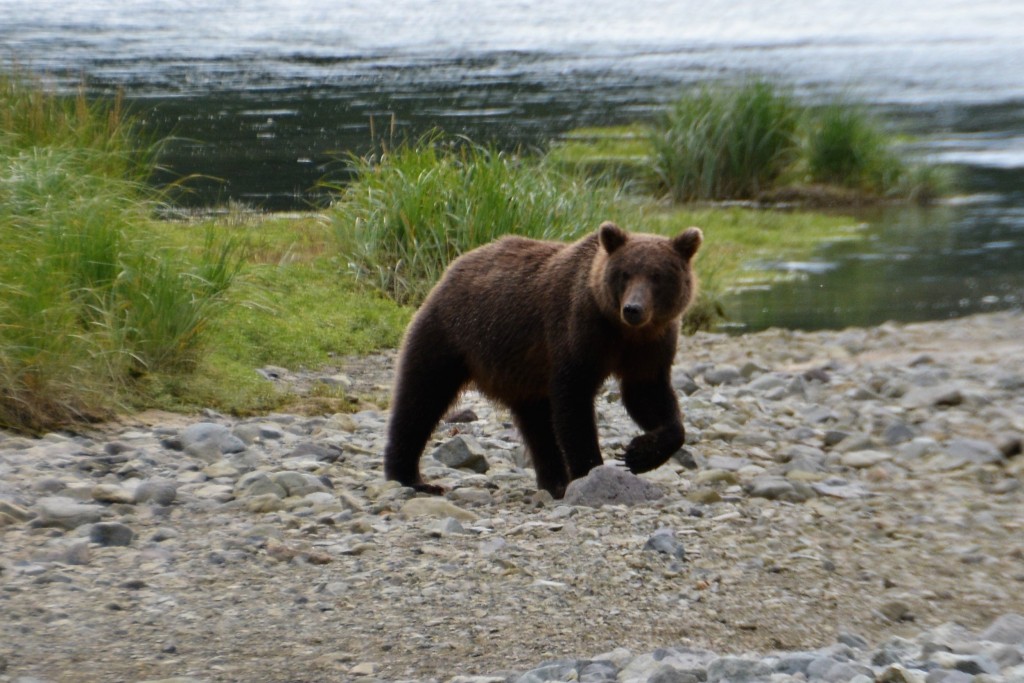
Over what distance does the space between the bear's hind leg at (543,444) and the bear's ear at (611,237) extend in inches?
32.7

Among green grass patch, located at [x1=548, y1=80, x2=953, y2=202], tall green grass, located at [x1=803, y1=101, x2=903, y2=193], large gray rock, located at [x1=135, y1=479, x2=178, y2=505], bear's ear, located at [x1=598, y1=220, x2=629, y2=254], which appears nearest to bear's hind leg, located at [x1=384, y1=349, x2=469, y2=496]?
bear's ear, located at [x1=598, y1=220, x2=629, y2=254]

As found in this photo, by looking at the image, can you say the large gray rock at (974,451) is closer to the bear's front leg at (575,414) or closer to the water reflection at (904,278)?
the bear's front leg at (575,414)

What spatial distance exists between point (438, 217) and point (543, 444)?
14.8 feet

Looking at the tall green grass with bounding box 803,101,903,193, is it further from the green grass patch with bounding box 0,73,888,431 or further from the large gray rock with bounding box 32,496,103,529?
the large gray rock with bounding box 32,496,103,529

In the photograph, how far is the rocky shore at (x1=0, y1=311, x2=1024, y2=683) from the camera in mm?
4027

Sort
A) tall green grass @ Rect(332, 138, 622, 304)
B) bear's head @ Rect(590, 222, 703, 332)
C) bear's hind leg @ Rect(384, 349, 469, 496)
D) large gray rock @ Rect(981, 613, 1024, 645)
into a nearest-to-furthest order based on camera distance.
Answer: large gray rock @ Rect(981, 613, 1024, 645)
bear's head @ Rect(590, 222, 703, 332)
bear's hind leg @ Rect(384, 349, 469, 496)
tall green grass @ Rect(332, 138, 622, 304)

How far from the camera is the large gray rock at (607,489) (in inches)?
219

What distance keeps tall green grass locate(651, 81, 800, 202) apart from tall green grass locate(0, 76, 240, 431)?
988 centimetres

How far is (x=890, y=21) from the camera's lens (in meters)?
51.9

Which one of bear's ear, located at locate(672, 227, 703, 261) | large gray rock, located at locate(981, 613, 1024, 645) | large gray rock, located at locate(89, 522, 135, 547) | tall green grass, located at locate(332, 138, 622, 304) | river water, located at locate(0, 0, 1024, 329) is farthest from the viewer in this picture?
river water, located at locate(0, 0, 1024, 329)

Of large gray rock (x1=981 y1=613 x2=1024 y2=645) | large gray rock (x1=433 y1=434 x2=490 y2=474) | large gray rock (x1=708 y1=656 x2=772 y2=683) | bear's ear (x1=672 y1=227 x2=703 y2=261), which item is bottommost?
large gray rock (x1=433 y1=434 x2=490 y2=474)

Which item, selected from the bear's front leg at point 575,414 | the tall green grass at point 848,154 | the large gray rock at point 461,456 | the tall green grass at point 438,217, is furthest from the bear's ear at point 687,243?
the tall green grass at point 848,154

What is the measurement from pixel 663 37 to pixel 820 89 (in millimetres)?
18866

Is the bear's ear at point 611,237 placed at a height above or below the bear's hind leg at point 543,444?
above
